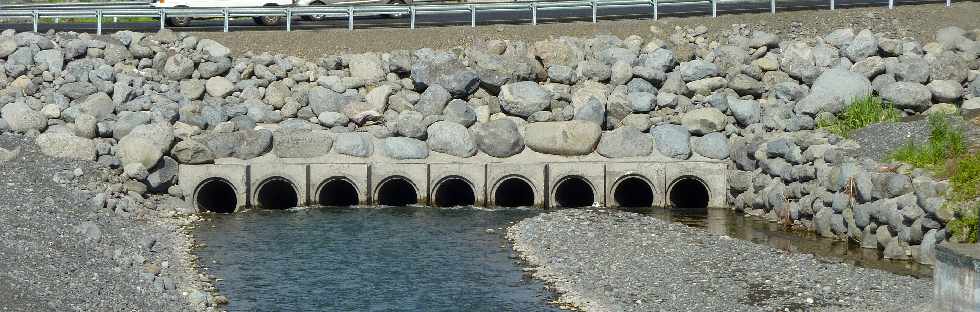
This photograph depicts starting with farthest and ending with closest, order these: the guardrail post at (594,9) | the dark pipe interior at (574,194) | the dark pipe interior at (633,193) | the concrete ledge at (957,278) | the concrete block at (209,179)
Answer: the guardrail post at (594,9), the dark pipe interior at (633,193), the dark pipe interior at (574,194), the concrete block at (209,179), the concrete ledge at (957,278)

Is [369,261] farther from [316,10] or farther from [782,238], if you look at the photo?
[316,10]

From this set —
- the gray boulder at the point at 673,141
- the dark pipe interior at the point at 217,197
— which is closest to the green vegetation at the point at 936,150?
the gray boulder at the point at 673,141

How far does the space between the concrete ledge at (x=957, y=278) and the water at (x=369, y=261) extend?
26.1 feet

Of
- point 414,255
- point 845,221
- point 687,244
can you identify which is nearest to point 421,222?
point 414,255

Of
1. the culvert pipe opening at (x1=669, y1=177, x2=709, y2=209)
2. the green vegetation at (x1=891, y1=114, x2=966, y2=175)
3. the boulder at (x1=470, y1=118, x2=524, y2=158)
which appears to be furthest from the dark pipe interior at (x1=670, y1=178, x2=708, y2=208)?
the green vegetation at (x1=891, y1=114, x2=966, y2=175)

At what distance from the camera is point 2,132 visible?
141ft

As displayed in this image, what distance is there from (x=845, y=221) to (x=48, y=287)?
19.6 m

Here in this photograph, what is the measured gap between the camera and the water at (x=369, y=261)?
2988 cm

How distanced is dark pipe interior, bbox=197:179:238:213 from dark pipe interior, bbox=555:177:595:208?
389 inches

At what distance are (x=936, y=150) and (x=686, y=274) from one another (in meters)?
8.55

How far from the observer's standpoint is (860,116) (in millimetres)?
42250

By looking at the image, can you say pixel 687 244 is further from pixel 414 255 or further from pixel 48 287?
pixel 48 287

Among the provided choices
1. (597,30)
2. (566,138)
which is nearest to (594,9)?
(597,30)

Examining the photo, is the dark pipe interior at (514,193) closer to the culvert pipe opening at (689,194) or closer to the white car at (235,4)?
the culvert pipe opening at (689,194)
